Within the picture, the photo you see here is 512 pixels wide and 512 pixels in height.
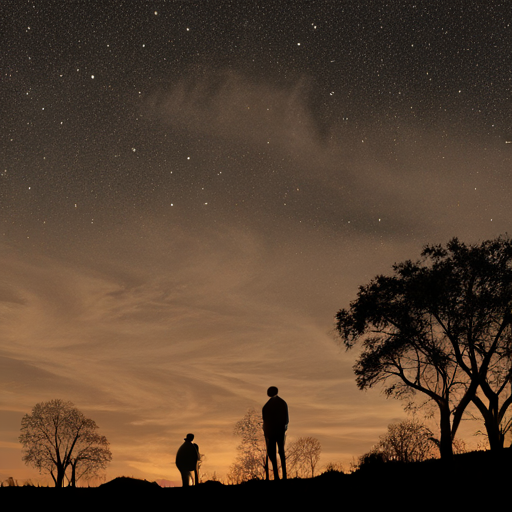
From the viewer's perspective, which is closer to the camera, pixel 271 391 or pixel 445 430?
pixel 271 391

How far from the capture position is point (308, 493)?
10.2 metres

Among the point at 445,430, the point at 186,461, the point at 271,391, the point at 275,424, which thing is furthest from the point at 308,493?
the point at 445,430

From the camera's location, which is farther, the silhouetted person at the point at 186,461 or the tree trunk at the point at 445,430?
the tree trunk at the point at 445,430

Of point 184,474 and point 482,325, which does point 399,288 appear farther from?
point 184,474

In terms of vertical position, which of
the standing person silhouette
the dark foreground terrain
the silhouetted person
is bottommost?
the dark foreground terrain

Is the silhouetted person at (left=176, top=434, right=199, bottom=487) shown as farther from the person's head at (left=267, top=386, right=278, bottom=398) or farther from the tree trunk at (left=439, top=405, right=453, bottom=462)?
the tree trunk at (left=439, top=405, right=453, bottom=462)

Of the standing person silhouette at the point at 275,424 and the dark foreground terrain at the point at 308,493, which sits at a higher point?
the standing person silhouette at the point at 275,424

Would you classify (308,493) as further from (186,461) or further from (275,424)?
(186,461)

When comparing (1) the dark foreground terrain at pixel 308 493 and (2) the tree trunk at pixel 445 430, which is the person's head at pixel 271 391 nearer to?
(1) the dark foreground terrain at pixel 308 493

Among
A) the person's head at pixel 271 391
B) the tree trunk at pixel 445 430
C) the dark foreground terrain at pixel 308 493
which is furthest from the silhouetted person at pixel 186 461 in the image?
the tree trunk at pixel 445 430

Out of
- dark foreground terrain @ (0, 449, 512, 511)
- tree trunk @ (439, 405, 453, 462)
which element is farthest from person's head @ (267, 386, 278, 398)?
tree trunk @ (439, 405, 453, 462)

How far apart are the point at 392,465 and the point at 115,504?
6.42m

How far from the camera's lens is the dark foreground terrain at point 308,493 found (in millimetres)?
9590

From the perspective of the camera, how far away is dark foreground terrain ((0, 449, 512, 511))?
9.59 metres
